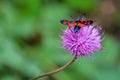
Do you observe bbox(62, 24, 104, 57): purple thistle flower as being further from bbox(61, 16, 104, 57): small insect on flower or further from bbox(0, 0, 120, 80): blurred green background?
bbox(0, 0, 120, 80): blurred green background

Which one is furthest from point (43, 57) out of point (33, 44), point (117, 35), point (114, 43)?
point (117, 35)

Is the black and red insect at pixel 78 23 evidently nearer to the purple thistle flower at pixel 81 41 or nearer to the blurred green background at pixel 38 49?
Answer: the purple thistle flower at pixel 81 41

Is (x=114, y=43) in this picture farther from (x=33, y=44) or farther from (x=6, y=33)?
(x=6, y=33)

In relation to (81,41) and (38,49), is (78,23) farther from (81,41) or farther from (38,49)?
(38,49)

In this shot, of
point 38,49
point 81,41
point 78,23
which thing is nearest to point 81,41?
point 81,41

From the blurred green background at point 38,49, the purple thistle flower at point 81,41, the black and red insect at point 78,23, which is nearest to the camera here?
the black and red insect at point 78,23

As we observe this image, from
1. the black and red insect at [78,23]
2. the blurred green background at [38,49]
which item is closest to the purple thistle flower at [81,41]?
the black and red insect at [78,23]

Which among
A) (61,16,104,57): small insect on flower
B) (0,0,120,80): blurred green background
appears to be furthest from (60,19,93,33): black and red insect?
(0,0,120,80): blurred green background
